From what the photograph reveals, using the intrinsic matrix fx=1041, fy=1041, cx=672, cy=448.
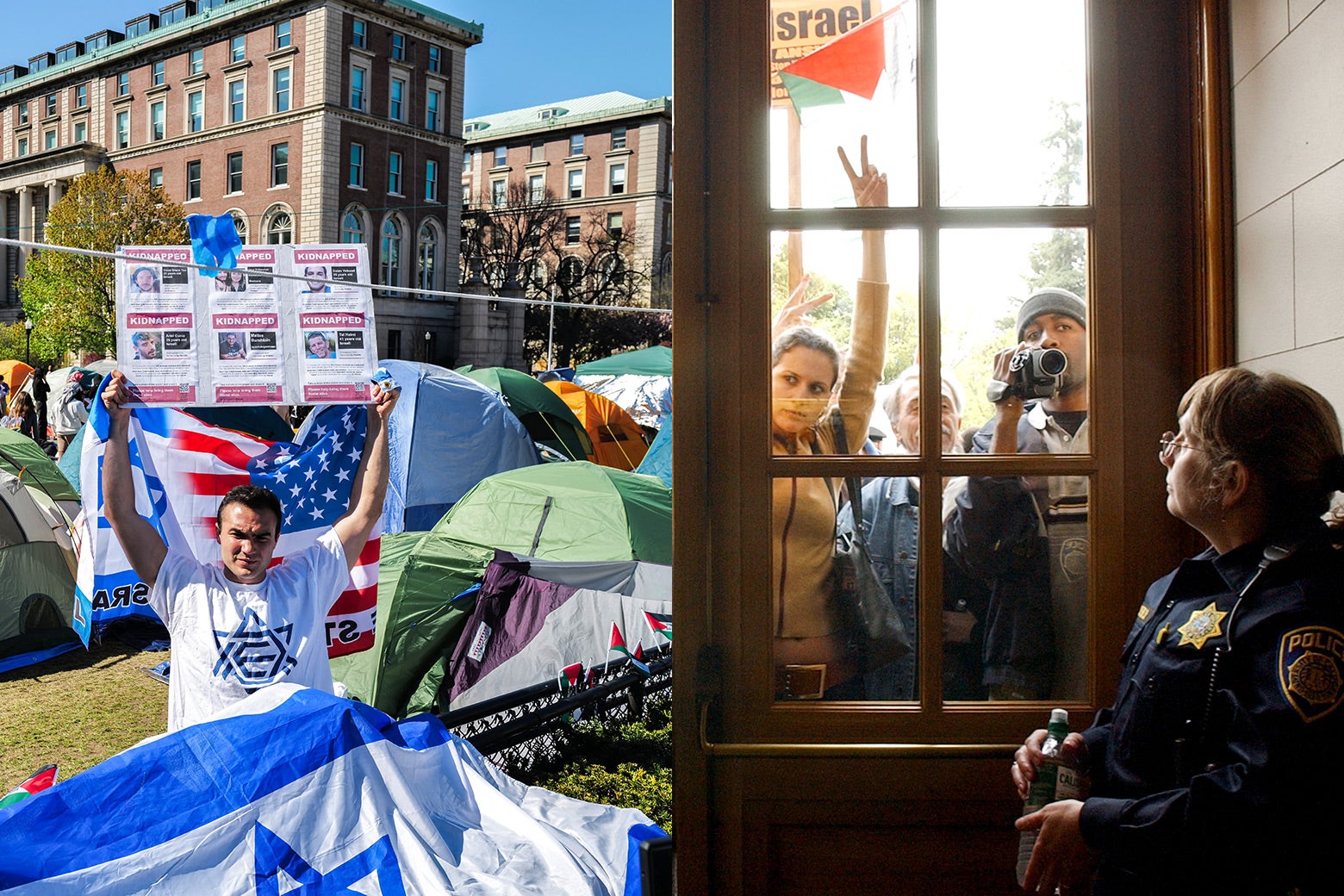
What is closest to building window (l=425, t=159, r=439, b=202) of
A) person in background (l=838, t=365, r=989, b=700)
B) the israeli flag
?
the israeli flag

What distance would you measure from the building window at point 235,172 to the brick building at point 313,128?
0.22 ft

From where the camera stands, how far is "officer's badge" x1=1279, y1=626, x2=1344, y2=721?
1.08 metres

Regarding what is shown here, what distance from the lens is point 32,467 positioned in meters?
6.81

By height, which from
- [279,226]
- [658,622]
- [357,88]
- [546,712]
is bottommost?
[546,712]

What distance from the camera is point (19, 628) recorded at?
626 centimetres

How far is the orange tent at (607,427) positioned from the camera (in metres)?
13.8

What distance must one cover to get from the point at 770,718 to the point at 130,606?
5833 millimetres

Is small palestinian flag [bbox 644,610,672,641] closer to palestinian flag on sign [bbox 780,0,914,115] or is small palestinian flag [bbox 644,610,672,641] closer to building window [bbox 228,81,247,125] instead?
palestinian flag on sign [bbox 780,0,914,115]

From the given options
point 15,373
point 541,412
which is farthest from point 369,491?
point 15,373

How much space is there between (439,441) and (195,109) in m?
39.2

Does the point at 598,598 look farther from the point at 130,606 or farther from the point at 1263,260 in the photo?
the point at 1263,260

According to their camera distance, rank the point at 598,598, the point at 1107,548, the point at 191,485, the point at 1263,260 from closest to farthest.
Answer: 1. the point at 1263,260
2. the point at 1107,548
3. the point at 191,485
4. the point at 598,598

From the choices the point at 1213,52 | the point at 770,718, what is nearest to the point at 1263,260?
the point at 1213,52

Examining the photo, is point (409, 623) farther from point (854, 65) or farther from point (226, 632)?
point (854, 65)
